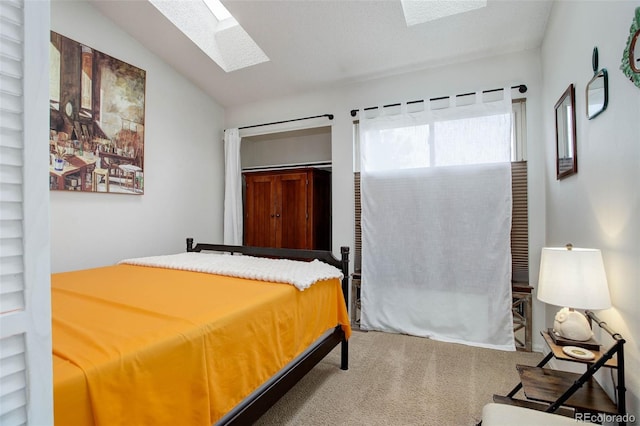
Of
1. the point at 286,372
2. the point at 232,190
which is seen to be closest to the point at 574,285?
the point at 286,372

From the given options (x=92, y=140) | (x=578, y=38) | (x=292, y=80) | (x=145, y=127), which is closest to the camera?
(x=578, y=38)

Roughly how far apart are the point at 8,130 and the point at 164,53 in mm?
3601

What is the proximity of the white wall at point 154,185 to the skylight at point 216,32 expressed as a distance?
59 centimetres

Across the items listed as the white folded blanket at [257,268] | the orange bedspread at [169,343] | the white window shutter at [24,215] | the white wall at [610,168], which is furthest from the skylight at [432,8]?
the white window shutter at [24,215]

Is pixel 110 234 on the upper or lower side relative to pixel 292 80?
lower

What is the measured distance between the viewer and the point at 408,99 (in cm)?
333

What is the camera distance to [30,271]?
51 centimetres

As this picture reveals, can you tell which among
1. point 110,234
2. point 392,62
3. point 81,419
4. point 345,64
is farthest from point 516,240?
point 110,234

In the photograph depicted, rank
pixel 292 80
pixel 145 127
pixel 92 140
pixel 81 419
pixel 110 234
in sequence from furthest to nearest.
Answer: pixel 292 80 → pixel 145 127 → pixel 110 234 → pixel 92 140 → pixel 81 419

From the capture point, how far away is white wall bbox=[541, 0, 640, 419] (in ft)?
4.26

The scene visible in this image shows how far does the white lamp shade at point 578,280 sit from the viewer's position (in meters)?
1.39

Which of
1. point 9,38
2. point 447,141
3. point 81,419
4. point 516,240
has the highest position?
point 447,141

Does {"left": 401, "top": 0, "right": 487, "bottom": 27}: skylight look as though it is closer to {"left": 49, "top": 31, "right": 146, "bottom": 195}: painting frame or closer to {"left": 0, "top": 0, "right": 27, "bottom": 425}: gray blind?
{"left": 49, "top": 31, "right": 146, "bottom": 195}: painting frame

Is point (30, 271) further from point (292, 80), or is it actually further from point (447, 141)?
point (292, 80)
